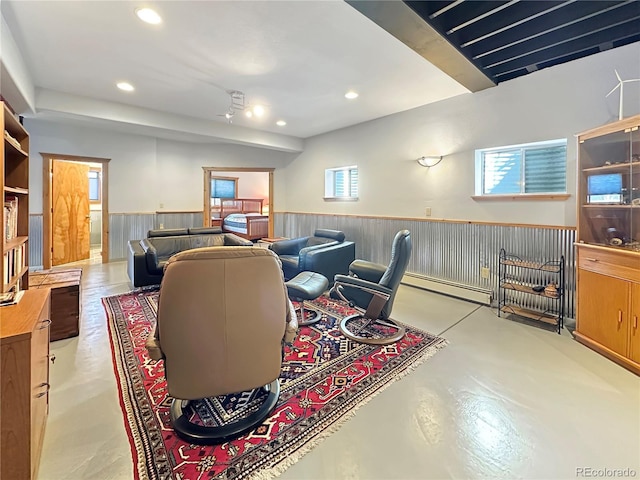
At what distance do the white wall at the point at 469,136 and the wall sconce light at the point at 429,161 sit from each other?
0.07m

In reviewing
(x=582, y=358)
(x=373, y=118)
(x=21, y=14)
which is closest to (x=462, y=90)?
(x=373, y=118)

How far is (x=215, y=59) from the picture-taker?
3.17 metres

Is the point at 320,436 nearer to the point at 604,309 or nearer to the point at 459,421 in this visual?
the point at 459,421

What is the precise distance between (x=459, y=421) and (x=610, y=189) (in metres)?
2.54

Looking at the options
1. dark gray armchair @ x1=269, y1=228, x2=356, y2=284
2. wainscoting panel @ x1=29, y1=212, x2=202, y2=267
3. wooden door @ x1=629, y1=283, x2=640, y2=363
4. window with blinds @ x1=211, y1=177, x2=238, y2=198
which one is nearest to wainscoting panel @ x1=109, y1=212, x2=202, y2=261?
wainscoting panel @ x1=29, y1=212, x2=202, y2=267

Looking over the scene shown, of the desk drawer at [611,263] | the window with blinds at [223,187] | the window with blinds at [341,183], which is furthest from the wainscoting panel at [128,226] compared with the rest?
the desk drawer at [611,263]

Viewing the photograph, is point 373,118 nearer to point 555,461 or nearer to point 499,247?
point 499,247

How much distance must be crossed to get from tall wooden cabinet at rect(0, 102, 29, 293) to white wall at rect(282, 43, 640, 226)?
4.53m

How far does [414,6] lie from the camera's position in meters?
2.32

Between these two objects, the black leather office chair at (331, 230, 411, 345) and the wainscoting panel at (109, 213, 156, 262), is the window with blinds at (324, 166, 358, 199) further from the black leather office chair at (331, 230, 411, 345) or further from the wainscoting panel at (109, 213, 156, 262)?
the wainscoting panel at (109, 213, 156, 262)

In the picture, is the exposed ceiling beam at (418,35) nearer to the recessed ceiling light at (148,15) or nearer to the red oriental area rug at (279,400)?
the recessed ceiling light at (148,15)

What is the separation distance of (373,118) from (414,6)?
3057 mm

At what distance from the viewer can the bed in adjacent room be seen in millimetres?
8695

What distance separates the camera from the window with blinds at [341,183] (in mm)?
6047
